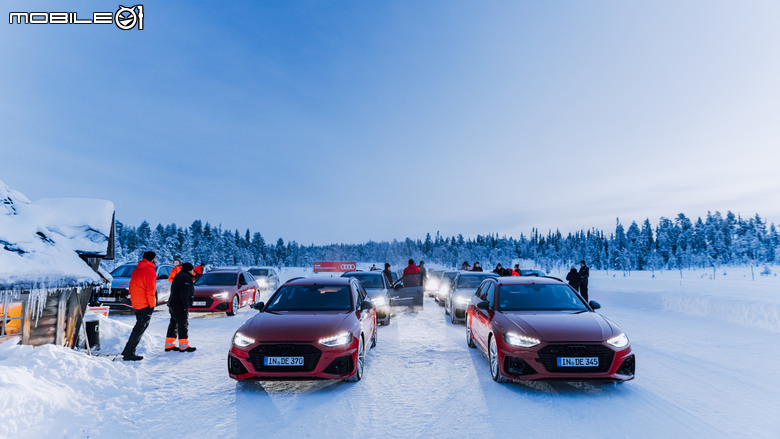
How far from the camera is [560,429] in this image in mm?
4215

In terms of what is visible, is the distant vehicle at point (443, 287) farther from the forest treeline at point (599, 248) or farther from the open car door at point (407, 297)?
the forest treeline at point (599, 248)

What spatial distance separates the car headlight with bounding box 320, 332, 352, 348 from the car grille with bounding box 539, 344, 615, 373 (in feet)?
8.88

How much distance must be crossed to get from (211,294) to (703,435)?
44.2 ft

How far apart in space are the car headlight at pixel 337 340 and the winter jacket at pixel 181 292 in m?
4.21

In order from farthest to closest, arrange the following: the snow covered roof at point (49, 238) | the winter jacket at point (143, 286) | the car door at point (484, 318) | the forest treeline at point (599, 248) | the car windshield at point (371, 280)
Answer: the forest treeline at point (599, 248), the car windshield at point (371, 280), the winter jacket at point (143, 286), the car door at point (484, 318), the snow covered roof at point (49, 238)

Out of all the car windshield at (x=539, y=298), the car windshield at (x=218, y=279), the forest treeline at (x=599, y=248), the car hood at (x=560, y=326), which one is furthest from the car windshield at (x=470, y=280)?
the forest treeline at (x=599, y=248)

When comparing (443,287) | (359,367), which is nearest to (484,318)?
(359,367)

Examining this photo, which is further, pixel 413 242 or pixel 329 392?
pixel 413 242

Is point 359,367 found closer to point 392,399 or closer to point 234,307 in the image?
point 392,399

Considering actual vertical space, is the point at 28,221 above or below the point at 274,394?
above

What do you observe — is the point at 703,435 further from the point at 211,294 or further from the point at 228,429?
the point at 211,294

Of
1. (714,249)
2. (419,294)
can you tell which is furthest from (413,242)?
(419,294)

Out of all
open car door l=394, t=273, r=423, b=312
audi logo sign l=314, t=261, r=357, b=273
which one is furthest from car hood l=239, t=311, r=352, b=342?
audi logo sign l=314, t=261, r=357, b=273

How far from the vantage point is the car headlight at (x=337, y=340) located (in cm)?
557
